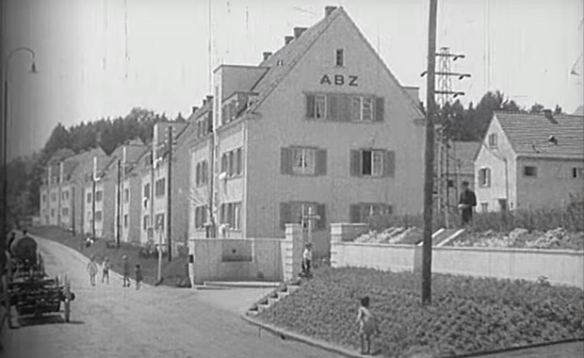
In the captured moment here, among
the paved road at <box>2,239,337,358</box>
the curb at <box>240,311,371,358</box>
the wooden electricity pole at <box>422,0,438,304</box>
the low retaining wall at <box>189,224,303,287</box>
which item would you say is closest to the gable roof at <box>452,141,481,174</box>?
the wooden electricity pole at <box>422,0,438,304</box>

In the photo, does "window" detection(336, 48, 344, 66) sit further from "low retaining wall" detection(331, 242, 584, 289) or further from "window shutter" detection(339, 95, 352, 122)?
"low retaining wall" detection(331, 242, 584, 289)

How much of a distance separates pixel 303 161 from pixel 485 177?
248cm

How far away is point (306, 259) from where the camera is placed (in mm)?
10984

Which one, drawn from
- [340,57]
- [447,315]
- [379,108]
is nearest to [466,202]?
[447,315]

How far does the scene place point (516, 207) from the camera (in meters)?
9.01

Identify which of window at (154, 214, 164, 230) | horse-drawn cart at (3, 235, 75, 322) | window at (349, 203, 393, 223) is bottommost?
horse-drawn cart at (3, 235, 75, 322)

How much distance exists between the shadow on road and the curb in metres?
1.52

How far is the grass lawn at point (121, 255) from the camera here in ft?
27.3

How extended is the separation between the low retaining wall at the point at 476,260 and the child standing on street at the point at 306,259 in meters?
0.23

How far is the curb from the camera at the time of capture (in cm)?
898

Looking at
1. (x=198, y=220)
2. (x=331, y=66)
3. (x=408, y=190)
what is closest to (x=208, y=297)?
(x=198, y=220)

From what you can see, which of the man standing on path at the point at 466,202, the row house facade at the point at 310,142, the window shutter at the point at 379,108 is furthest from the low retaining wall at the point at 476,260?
the window shutter at the point at 379,108

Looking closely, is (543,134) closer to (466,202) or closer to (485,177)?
(485,177)

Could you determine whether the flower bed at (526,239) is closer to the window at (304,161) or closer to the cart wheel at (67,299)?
the window at (304,161)
